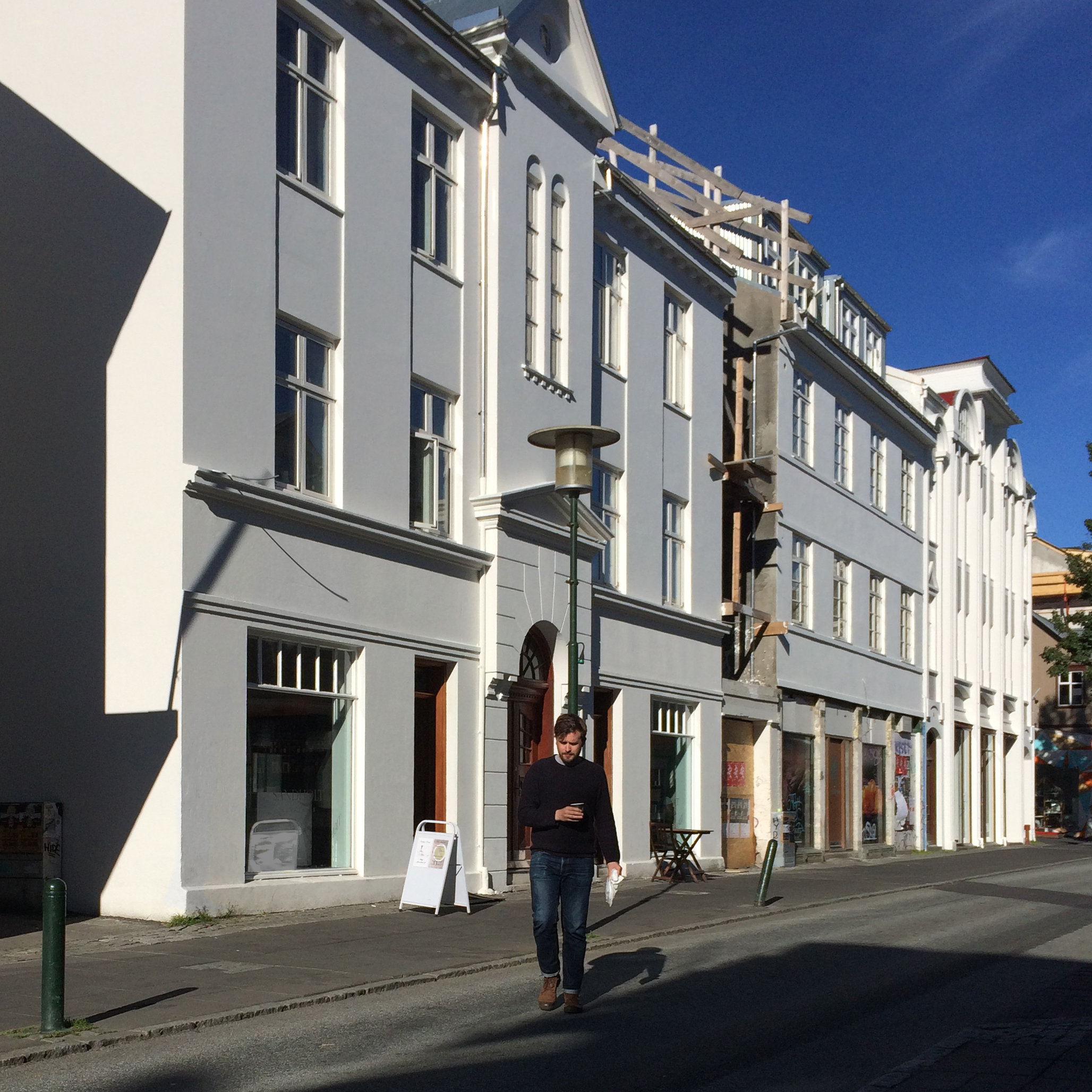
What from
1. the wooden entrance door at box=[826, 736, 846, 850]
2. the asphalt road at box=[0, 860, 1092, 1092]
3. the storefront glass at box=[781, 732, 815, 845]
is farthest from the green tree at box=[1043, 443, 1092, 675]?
the asphalt road at box=[0, 860, 1092, 1092]

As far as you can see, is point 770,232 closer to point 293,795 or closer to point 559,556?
point 559,556

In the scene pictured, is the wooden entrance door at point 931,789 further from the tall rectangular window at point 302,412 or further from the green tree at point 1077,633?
the tall rectangular window at point 302,412

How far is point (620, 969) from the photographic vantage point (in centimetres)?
1223

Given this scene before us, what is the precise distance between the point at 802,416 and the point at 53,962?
25816 mm

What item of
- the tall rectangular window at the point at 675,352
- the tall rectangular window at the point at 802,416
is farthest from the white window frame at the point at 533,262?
the tall rectangular window at the point at 802,416

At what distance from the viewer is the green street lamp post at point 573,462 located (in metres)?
14.7

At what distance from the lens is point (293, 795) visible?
16.3m

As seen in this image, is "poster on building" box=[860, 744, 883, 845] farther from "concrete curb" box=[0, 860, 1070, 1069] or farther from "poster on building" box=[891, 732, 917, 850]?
"concrete curb" box=[0, 860, 1070, 1069]

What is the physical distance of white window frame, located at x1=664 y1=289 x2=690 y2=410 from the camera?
26594 millimetres

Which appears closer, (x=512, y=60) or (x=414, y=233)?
(x=414, y=233)

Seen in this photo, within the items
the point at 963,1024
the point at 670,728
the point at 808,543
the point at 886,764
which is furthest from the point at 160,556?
the point at 886,764

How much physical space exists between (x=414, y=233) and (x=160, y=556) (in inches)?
249

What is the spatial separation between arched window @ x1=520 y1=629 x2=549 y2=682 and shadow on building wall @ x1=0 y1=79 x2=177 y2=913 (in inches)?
290

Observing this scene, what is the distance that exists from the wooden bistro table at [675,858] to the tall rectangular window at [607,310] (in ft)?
24.4
